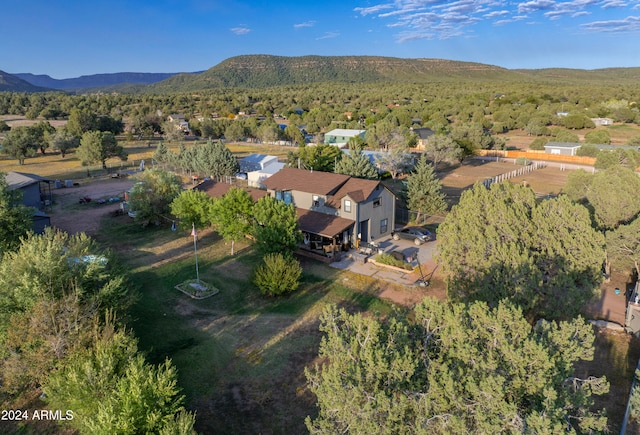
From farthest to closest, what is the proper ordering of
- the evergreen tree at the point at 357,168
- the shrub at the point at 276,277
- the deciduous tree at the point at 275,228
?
the evergreen tree at the point at 357,168, the deciduous tree at the point at 275,228, the shrub at the point at 276,277

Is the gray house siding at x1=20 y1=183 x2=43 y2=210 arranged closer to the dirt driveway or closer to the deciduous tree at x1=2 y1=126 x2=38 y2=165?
the dirt driveway

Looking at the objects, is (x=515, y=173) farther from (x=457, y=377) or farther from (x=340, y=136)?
(x=457, y=377)

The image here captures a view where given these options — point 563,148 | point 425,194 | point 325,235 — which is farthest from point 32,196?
point 563,148

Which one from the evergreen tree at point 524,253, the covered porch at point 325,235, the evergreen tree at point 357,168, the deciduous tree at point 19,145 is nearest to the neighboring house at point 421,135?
the evergreen tree at point 357,168

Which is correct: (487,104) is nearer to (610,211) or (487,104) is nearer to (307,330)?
(610,211)

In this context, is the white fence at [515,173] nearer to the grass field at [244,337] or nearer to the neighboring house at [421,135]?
the neighboring house at [421,135]

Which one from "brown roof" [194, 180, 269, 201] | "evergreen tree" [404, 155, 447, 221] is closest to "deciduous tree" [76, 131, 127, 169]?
"brown roof" [194, 180, 269, 201]

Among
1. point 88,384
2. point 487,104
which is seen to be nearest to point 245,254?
point 88,384
